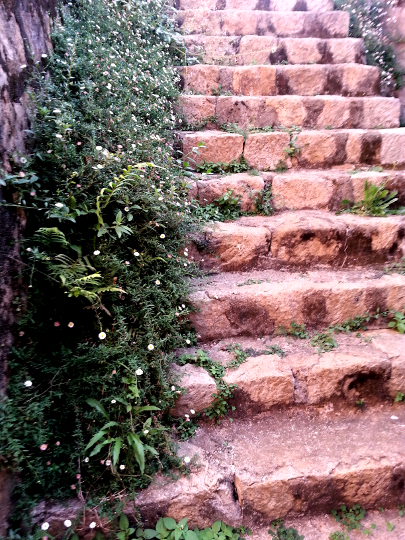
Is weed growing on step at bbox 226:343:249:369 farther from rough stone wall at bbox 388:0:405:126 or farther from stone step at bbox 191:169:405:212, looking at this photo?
rough stone wall at bbox 388:0:405:126

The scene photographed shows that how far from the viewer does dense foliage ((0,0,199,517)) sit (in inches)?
60.9

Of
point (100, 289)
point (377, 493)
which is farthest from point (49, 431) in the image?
point (377, 493)

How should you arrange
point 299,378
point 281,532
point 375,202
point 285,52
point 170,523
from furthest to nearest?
point 285,52, point 375,202, point 299,378, point 281,532, point 170,523

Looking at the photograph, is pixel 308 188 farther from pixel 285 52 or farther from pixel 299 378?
pixel 285 52

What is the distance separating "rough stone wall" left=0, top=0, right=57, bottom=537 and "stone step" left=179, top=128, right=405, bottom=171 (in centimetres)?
169

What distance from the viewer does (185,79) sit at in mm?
3912

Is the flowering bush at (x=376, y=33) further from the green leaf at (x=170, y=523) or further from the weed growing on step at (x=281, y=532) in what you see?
the green leaf at (x=170, y=523)

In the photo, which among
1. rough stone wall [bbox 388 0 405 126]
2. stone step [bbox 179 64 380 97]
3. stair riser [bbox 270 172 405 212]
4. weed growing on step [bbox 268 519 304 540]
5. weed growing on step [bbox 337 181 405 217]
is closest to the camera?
weed growing on step [bbox 268 519 304 540]

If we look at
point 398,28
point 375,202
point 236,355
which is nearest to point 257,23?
point 398,28

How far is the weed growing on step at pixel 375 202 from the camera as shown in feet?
9.66

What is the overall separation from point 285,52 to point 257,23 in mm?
738

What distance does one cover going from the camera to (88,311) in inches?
67.9

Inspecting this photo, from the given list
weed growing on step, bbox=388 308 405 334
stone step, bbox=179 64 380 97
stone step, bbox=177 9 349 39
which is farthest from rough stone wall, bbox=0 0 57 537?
stone step, bbox=177 9 349 39

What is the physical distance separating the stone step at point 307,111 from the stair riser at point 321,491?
128 inches
